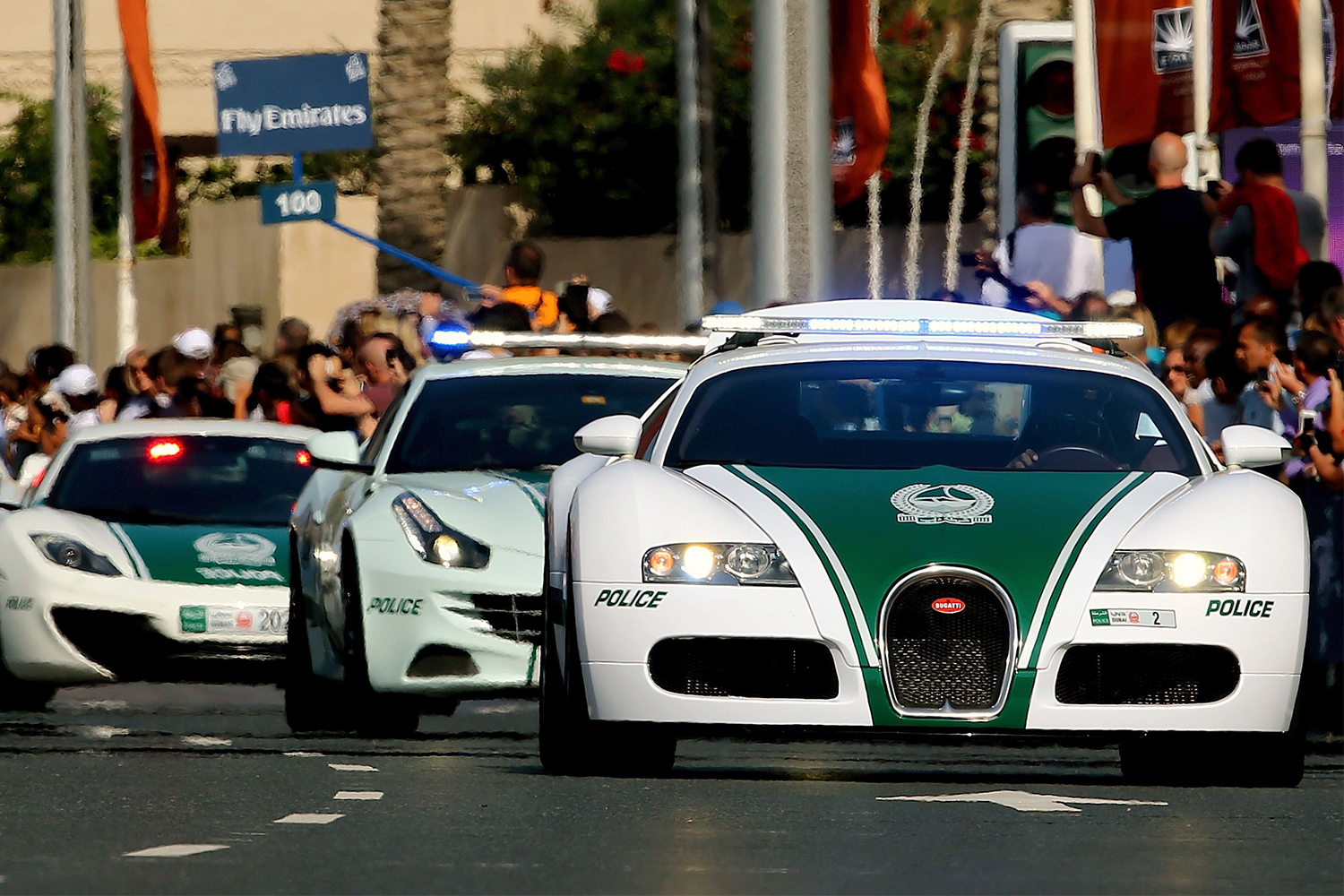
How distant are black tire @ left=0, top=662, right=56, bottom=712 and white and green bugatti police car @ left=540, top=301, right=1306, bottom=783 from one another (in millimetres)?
4732

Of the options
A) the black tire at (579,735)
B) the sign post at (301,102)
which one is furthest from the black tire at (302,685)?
the sign post at (301,102)

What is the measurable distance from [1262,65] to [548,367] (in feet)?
22.5

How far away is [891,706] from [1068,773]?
1.59 m

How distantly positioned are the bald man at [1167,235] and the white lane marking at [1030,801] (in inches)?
293

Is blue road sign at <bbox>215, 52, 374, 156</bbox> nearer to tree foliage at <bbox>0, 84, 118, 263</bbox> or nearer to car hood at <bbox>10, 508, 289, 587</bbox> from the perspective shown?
car hood at <bbox>10, 508, 289, 587</bbox>

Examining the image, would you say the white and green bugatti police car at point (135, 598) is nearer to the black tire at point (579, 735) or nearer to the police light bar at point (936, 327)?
the police light bar at point (936, 327)

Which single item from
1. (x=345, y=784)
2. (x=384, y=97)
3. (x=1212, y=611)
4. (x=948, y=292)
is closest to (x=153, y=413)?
(x=948, y=292)

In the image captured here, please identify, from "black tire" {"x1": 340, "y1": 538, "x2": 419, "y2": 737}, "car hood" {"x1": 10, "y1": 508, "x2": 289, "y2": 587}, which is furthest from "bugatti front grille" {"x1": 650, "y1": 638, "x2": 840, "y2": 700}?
"car hood" {"x1": 10, "y1": 508, "x2": 289, "y2": 587}

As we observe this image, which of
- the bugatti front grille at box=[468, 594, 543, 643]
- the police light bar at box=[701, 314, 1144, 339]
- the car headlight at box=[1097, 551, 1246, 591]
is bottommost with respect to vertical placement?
the bugatti front grille at box=[468, 594, 543, 643]

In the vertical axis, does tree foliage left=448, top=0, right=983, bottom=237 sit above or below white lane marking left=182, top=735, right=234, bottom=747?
above

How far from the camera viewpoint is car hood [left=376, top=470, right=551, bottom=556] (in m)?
12.0

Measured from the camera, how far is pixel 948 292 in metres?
17.3

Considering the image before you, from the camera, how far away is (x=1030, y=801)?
947cm

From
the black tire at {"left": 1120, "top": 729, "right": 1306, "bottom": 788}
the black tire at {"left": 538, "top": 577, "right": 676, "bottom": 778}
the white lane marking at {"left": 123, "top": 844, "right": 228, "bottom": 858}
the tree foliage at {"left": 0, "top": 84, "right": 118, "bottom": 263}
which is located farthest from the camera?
the tree foliage at {"left": 0, "top": 84, "right": 118, "bottom": 263}
